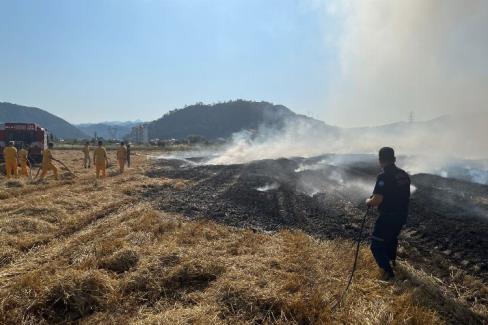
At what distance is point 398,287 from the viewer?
568 centimetres

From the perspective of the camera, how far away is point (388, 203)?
6094 mm

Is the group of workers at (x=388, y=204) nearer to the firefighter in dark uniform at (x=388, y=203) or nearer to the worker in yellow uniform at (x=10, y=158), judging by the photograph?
the firefighter in dark uniform at (x=388, y=203)

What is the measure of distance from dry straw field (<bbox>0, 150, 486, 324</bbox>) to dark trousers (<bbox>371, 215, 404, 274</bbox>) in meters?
0.26

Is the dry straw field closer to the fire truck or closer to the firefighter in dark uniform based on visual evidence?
the firefighter in dark uniform

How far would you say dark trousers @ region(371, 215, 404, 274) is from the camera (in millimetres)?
6133

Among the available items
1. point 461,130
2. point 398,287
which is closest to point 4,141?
point 398,287

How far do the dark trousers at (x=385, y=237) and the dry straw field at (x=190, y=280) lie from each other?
0.26 metres

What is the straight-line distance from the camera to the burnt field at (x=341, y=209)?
834cm

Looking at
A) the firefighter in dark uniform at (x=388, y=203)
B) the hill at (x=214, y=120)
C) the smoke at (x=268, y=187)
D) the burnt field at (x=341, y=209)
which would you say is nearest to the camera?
the firefighter in dark uniform at (x=388, y=203)

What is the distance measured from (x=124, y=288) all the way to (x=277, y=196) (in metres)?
10.5

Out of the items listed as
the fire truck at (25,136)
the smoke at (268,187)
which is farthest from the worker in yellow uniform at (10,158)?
the smoke at (268,187)

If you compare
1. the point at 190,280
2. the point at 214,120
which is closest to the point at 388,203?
the point at 190,280

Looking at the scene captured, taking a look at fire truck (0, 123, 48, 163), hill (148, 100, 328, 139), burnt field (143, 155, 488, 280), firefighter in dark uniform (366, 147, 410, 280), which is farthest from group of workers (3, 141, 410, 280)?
hill (148, 100, 328, 139)

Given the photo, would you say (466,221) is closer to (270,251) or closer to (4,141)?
(270,251)
